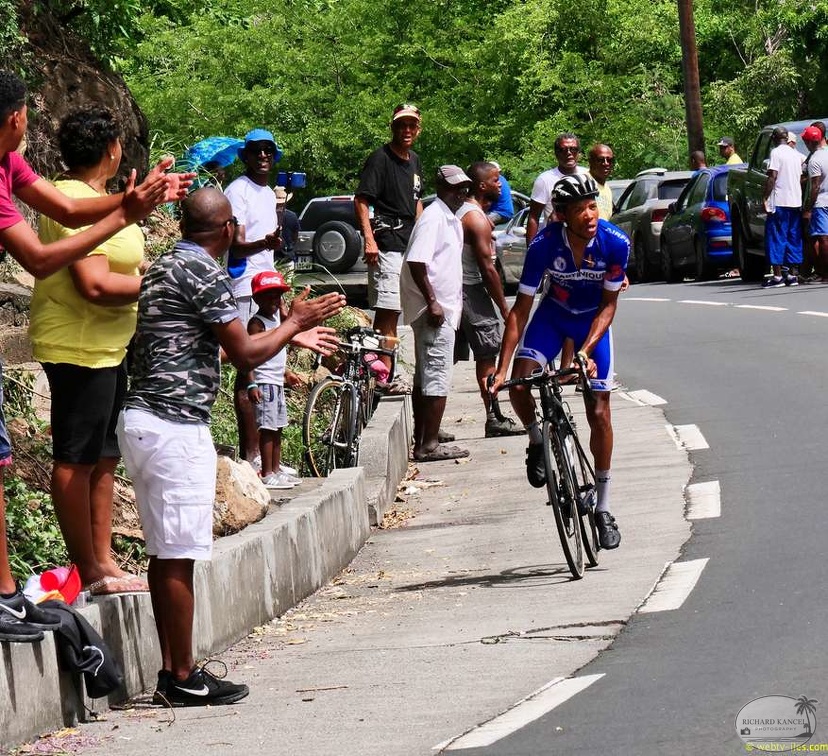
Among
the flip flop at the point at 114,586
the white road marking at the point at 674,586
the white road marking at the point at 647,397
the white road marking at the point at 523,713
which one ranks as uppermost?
the flip flop at the point at 114,586

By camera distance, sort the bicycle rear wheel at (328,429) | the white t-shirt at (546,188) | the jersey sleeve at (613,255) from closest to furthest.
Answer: the jersey sleeve at (613,255) < the bicycle rear wheel at (328,429) < the white t-shirt at (546,188)

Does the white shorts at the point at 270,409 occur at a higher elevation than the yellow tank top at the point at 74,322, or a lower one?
lower

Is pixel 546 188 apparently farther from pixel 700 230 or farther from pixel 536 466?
pixel 700 230

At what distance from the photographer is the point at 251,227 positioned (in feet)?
38.5

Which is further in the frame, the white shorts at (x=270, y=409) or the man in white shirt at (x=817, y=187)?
the man in white shirt at (x=817, y=187)

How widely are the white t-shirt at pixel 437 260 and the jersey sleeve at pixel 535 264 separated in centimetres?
342

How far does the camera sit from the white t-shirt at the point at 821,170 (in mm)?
23922

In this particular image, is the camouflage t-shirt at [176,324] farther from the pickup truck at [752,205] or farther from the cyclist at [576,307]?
the pickup truck at [752,205]

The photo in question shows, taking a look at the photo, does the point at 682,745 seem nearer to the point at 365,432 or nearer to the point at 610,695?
the point at 610,695

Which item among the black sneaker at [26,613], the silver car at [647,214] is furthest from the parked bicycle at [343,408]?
the silver car at [647,214]

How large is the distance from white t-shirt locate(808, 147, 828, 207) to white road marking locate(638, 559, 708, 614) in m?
15.4

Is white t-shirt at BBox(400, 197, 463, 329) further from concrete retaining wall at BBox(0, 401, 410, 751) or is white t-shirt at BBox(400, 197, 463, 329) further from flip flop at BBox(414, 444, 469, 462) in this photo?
concrete retaining wall at BBox(0, 401, 410, 751)

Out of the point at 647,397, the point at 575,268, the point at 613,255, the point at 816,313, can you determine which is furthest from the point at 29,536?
the point at 816,313

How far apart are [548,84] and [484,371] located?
1218 inches
